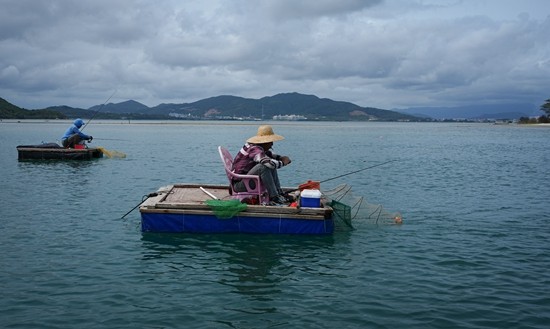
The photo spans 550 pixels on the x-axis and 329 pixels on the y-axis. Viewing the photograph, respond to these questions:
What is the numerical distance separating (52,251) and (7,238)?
2.12m

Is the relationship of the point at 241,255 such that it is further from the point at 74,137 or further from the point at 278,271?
the point at 74,137

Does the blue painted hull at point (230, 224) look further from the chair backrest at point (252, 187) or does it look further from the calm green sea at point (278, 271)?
the chair backrest at point (252, 187)

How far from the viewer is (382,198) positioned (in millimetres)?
21375

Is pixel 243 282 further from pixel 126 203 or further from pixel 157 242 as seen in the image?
pixel 126 203

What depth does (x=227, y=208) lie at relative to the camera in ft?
43.3

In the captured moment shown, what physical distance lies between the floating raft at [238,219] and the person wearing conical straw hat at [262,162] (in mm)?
841

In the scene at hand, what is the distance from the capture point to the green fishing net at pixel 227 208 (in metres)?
13.2

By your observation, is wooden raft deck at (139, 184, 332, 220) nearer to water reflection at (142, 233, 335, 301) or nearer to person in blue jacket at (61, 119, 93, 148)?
water reflection at (142, 233, 335, 301)

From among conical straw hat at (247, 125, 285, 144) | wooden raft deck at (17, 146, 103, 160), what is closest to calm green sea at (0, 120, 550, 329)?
conical straw hat at (247, 125, 285, 144)

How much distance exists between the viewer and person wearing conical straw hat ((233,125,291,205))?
1363 cm

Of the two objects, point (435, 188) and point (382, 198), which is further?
point (435, 188)

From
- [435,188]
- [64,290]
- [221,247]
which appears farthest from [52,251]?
[435,188]

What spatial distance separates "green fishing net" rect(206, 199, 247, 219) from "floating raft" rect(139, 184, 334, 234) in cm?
15

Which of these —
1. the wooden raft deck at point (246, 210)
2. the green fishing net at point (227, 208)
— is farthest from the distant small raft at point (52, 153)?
the green fishing net at point (227, 208)
